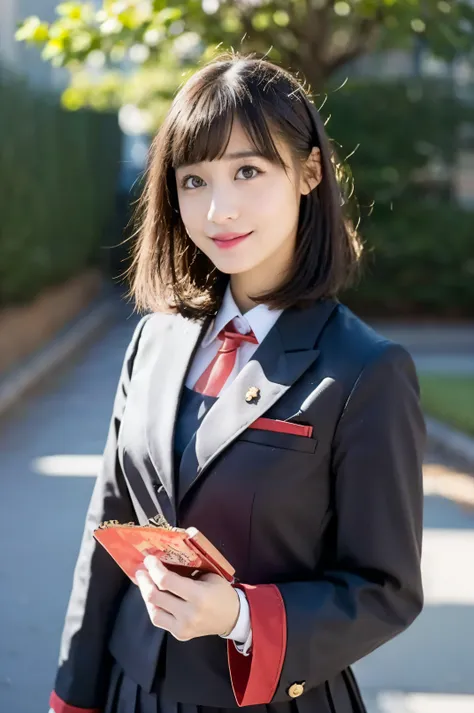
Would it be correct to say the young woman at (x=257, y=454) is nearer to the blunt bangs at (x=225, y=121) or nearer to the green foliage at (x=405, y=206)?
the blunt bangs at (x=225, y=121)

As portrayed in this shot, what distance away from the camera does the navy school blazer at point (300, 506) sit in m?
1.73

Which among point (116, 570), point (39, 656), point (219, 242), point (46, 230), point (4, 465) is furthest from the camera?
point (46, 230)

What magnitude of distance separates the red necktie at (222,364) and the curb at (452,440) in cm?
546

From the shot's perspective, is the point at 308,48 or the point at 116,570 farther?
the point at 308,48

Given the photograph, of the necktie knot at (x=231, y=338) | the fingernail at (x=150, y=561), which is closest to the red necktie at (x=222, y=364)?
the necktie knot at (x=231, y=338)

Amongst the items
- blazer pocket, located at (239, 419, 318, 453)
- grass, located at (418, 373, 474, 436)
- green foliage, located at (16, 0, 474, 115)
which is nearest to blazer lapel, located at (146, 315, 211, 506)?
blazer pocket, located at (239, 419, 318, 453)

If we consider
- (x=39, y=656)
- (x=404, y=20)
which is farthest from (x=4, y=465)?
(x=404, y=20)

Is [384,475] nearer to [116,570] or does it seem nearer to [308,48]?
[116,570]

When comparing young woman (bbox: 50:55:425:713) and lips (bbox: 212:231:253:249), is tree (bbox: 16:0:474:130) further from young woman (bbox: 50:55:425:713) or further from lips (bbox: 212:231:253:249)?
lips (bbox: 212:231:253:249)

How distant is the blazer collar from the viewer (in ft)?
6.05

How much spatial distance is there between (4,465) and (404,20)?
4.24m

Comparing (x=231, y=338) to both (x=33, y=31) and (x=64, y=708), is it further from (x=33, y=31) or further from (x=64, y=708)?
(x=33, y=31)

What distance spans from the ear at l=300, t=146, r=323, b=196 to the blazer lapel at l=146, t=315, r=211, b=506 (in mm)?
343

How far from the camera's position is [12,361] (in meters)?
11.0
